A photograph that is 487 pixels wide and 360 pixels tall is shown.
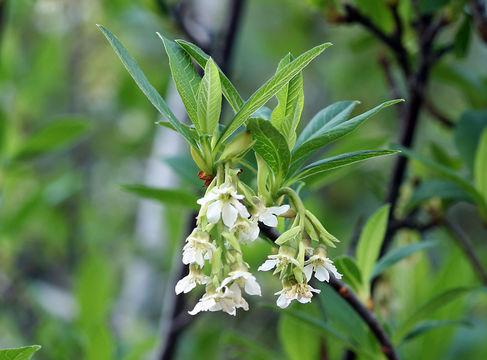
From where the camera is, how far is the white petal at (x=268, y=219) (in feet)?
1.44

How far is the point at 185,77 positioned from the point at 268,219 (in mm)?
146

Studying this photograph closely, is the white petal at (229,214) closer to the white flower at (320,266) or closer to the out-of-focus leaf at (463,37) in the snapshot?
the white flower at (320,266)

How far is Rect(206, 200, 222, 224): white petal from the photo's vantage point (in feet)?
1.42

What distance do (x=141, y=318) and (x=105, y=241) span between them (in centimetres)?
82

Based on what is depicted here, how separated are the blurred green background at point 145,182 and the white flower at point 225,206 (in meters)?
0.32

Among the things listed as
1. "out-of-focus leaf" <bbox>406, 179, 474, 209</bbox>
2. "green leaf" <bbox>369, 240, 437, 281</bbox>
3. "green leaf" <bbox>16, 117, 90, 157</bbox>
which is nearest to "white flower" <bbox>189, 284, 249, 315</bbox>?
"green leaf" <bbox>369, 240, 437, 281</bbox>

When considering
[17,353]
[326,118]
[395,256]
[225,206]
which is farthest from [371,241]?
[17,353]

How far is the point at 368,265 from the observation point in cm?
66

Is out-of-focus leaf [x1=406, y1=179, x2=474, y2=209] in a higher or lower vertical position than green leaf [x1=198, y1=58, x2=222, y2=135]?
higher

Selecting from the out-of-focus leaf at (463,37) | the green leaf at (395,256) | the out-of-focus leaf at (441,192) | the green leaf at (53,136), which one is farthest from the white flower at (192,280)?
the green leaf at (53,136)

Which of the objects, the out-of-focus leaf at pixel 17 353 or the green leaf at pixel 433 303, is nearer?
the out-of-focus leaf at pixel 17 353

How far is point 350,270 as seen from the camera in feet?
2.04

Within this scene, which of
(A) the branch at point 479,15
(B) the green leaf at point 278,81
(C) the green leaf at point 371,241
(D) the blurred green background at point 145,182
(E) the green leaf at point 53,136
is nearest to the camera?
(B) the green leaf at point 278,81

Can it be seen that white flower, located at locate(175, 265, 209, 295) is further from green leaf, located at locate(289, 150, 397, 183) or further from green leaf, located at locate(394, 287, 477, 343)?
green leaf, located at locate(394, 287, 477, 343)
